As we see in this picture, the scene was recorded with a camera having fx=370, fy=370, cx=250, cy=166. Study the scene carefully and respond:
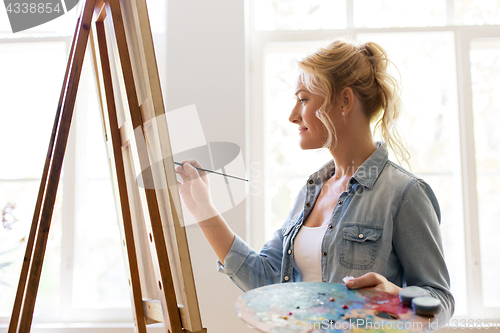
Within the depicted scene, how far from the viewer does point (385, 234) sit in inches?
35.8

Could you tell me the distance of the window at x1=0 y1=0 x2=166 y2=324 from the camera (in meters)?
2.01

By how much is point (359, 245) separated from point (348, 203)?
12 cm

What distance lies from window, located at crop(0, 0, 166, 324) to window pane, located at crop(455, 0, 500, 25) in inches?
65.1

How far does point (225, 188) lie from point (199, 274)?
Result: 450 millimetres

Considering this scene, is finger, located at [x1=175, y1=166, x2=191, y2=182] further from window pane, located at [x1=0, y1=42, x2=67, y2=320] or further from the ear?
window pane, located at [x1=0, y1=42, x2=67, y2=320]

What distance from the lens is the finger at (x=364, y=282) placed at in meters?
0.70

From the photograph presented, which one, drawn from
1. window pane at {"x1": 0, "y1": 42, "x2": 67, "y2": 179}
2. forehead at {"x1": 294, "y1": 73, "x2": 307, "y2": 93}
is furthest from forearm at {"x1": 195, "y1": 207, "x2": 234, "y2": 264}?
window pane at {"x1": 0, "y1": 42, "x2": 67, "y2": 179}

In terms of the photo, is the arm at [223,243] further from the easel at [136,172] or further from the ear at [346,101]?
the ear at [346,101]

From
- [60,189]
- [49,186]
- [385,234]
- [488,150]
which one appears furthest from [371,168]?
[60,189]

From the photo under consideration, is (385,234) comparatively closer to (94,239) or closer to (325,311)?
(325,311)

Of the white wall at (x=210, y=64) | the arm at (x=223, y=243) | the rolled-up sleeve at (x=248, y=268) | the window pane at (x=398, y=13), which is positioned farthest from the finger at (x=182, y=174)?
the window pane at (x=398, y=13)

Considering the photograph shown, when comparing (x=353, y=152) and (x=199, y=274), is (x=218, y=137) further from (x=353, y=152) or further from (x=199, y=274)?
(x=353, y=152)

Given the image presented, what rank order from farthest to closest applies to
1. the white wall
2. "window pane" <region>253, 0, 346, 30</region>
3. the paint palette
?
"window pane" <region>253, 0, 346, 30</region>, the white wall, the paint palette

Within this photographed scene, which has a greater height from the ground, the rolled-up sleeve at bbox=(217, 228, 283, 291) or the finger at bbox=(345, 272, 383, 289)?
the finger at bbox=(345, 272, 383, 289)
